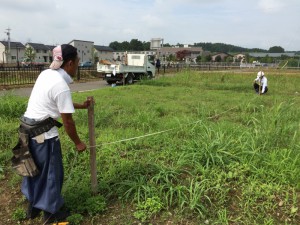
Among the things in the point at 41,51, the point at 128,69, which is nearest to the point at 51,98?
the point at 128,69

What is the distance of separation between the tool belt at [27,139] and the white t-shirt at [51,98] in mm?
47

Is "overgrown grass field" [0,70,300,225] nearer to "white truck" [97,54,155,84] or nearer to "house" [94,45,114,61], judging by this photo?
"white truck" [97,54,155,84]

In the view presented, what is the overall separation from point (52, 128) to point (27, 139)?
251 mm

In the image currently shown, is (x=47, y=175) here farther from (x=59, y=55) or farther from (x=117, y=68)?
(x=117, y=68)

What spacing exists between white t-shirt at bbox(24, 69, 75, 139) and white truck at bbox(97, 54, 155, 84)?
1648 centimetres

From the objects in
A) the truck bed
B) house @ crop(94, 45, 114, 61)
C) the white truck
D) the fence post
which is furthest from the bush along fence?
house @ crop(94, 45, 114, 61)

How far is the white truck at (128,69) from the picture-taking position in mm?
19453

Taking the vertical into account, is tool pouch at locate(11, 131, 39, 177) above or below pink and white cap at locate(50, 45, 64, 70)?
below

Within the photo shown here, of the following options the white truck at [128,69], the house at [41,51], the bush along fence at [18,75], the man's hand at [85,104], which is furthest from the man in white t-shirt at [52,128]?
the house at [41,51]

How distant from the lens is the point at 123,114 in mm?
7223

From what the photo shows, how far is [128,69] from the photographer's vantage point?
20062mm

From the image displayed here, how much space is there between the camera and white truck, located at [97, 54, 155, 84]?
19453 mm

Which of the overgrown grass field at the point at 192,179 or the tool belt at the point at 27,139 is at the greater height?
the tool belt at the point at 27,139

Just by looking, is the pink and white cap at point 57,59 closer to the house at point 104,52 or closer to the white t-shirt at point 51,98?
the white t-shirt at point 51,98
